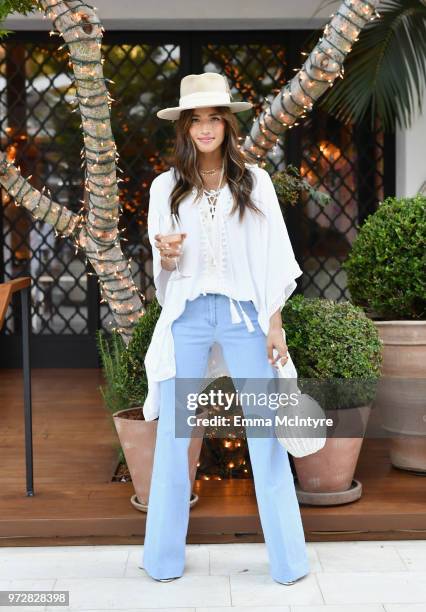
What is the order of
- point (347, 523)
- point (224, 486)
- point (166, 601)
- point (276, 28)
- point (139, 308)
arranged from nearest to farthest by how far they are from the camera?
point (166, 601)
point (347, 523)
point (224, 486)
point (139, 308)
point (276, 28)

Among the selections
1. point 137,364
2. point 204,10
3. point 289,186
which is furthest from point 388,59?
point 137,364

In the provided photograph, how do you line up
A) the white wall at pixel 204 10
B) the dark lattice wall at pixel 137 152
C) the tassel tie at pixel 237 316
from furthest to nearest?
the dark lattice wall at pixel 137 152 < the white wall at pixel 204 10 < the tassel tie at pixel 237 316

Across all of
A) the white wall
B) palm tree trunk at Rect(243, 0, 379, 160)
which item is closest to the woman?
palm tree trunk at Rect(243, 0, 379, 160)

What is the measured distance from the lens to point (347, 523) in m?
3.54

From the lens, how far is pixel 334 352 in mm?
3678

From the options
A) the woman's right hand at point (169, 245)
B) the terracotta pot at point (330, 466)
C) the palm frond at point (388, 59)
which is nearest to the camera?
the woman's right hand at point (169, 245)

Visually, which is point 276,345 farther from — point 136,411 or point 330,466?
point 136,411

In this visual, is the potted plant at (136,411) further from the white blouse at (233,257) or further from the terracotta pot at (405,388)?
the terracotta pot at (405,388)

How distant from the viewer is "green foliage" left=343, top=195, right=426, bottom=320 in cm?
398

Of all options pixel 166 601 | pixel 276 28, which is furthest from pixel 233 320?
pixel 276 28

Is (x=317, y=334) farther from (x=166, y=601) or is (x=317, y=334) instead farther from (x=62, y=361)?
(x=62, y=361)

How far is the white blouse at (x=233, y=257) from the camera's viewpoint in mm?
3094

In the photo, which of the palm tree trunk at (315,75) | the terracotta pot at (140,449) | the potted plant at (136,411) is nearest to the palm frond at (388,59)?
the palm tree trunk at (315,75)

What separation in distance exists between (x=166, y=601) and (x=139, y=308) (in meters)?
1.61
